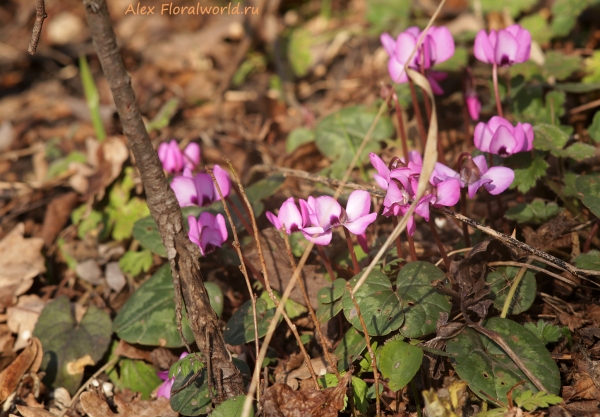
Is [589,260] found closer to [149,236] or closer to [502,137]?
[502,137]

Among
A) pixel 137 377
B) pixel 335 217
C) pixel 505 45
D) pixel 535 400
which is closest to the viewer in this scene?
pixel 535 400

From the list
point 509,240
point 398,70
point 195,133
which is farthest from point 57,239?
point 509,240

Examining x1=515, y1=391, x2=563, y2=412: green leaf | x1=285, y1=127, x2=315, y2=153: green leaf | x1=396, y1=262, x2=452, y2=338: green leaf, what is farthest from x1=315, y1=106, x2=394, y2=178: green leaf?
x1=515, y1=391, x2=563, y2=412: green leaf

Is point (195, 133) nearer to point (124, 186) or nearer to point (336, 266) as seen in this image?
point (124, 186)

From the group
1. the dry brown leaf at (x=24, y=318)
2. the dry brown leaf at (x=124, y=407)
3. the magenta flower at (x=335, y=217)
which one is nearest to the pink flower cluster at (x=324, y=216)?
the magenta flower at (x=335, y=217)

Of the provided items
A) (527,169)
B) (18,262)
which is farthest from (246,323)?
(18,262)

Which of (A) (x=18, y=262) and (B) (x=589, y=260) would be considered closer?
(B) (x=589, y=260)

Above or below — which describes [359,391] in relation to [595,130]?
below

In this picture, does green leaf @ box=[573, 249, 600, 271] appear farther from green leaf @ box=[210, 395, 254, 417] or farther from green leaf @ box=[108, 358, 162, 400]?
green leaf @ box=[108, 358, 162, 400]
